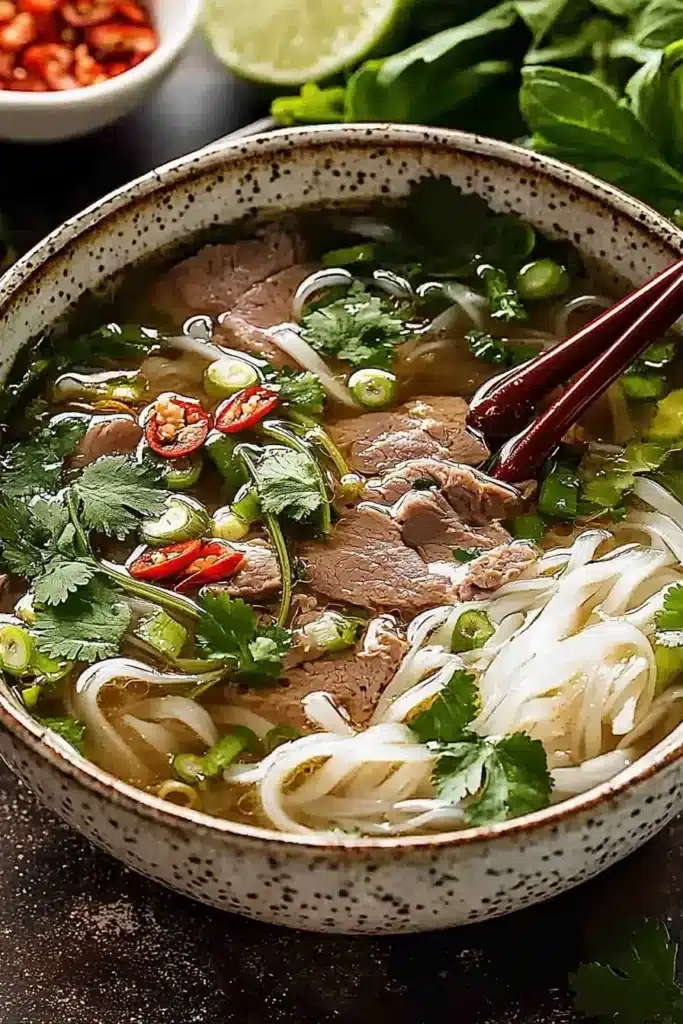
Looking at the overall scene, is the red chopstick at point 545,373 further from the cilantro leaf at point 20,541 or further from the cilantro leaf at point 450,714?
the cilantro leaf at point 20,541

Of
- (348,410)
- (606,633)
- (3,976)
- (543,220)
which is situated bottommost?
(3,976)

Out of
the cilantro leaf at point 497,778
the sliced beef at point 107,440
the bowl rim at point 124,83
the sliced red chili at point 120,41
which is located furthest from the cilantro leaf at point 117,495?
the sliced red chili at point 120,41

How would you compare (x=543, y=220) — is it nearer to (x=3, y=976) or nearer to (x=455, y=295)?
(x=455, y=295)

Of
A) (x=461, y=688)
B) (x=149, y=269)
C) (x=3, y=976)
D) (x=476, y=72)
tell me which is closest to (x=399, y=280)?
(x=149, y=269)

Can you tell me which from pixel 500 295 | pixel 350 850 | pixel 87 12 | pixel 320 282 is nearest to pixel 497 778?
pixel 350 850

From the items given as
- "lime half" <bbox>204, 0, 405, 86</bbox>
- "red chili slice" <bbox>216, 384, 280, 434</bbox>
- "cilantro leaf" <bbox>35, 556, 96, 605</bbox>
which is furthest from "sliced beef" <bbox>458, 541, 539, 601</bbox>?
"lime half" <bbox>204, 0, 405, 86</bbox>

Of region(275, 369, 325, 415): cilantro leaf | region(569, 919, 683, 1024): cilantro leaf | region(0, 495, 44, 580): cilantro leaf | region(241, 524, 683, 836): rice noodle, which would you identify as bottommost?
region(569, 919, 683, 1024): cilantro leaf

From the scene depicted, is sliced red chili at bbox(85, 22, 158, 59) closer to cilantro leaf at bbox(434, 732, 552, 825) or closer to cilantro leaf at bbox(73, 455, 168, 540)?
cilantro leaf at bbox(73, 455, 168, 540)
